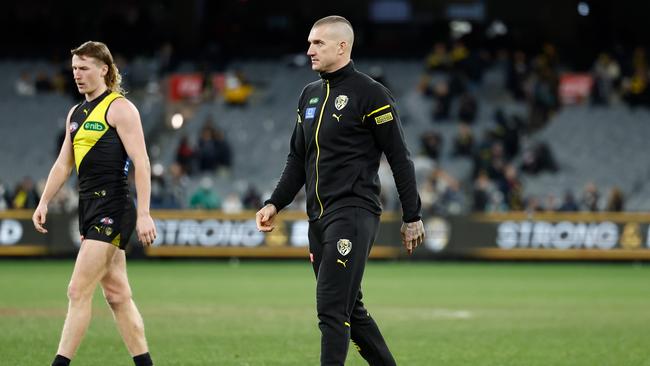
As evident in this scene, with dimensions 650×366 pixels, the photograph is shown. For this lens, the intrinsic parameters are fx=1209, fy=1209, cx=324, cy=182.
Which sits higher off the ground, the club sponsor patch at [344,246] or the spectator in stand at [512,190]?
the club sponsor patch at [344,246]

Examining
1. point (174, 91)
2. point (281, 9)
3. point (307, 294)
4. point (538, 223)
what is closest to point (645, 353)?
point (307, 294)

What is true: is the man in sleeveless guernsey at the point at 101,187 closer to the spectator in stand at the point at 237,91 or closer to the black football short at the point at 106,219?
the black football short at the point at 106,219

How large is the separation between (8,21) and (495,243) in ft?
83.2

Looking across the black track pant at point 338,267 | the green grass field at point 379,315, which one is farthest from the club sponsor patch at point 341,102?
the green grass field at point 379,315

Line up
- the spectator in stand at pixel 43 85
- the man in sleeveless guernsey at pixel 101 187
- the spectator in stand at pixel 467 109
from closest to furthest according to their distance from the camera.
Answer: the man in sleeveless guernsey at pixel 101 187 → the spectator in stand at pixel 467 109 → the spectator in stand at pixel 43 85

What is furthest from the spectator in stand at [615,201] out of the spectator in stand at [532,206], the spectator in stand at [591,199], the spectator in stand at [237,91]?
the spectator in stand at [237,91]

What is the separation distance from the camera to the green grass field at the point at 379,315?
39.4 ft

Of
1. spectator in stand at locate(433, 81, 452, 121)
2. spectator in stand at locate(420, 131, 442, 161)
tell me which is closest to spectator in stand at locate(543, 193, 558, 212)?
spectator in stand at locate(420, 131, 442, 161)

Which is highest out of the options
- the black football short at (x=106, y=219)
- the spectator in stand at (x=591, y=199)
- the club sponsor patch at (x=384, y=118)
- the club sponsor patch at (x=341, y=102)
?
the club sponsor patch at (x=341, y=102)

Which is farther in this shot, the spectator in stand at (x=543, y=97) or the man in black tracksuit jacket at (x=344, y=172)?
the spectator in stand at (x=543, y=97)

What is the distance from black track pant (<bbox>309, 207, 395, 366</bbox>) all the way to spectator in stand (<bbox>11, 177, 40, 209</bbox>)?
24.0 meters

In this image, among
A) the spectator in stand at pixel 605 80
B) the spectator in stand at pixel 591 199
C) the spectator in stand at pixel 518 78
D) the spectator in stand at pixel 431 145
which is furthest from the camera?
the spectator in stand at pixel 518 78

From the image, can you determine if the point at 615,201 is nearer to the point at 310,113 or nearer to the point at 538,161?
the point at 538,161

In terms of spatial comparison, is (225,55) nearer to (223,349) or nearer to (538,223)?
(538,223)
